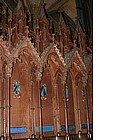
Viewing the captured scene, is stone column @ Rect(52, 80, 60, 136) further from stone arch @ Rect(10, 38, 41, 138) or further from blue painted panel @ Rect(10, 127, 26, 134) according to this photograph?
blue painted panel @ Rect(10, 127, 26, 134)

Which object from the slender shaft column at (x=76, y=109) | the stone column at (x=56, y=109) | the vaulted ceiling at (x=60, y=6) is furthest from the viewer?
the vaulted ceiling at (x=60, y=6)

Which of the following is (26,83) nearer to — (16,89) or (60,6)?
(16,89)

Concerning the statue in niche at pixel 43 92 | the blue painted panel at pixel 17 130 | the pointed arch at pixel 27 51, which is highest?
the pointed arch at pixel 27 51

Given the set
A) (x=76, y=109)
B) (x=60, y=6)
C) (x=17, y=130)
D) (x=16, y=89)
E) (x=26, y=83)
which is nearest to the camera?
(x=17, y=130)

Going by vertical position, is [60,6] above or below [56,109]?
above

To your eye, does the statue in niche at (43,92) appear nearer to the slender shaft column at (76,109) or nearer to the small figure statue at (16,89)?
the small figure statue at (16,89)

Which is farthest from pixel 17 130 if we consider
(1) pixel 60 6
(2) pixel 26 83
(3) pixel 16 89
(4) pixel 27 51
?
(1) pixel 60 6

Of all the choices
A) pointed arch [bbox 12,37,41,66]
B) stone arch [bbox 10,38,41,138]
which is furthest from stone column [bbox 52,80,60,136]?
pointed arch [bbox 12,37,41,66]

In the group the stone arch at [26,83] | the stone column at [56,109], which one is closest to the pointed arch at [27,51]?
the stone arch at [26,83]

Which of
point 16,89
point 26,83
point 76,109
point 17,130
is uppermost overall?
point 26,83
